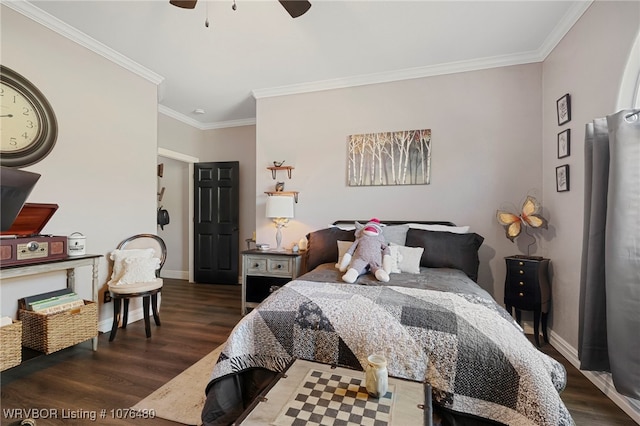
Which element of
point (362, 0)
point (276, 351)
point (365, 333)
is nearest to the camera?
point (365, 333)

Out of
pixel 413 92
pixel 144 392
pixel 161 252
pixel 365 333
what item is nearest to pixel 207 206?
pixel 161 252

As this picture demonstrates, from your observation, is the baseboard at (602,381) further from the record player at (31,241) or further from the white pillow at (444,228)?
the record player at (31,241)

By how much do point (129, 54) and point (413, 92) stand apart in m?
3.13

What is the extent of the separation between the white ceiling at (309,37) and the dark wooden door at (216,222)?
1635mm

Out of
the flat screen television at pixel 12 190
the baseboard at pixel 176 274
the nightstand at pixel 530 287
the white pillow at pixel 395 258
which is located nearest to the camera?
the flat screen television at pixel 12 190

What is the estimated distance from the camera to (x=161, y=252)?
10.8 ft

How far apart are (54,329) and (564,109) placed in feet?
15.1

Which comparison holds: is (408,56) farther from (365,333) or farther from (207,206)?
(207,206)

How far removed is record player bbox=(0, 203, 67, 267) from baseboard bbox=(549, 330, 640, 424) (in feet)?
13.6

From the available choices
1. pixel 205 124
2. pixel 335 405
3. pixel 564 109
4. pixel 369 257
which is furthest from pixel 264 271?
pixel 564 109

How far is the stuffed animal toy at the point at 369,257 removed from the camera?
221 cm

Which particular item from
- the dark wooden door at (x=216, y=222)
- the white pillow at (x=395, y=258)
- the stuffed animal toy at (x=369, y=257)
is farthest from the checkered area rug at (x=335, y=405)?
the dark wooden door at (x=216, y=222)

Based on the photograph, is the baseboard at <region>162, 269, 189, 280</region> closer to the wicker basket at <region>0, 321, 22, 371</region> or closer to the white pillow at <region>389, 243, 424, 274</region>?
the wicker basket at <region>0, 321, 22, 371</region>

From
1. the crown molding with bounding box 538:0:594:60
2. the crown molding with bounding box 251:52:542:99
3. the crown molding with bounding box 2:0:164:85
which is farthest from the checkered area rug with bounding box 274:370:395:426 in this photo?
the crown molding with bounding box 2:0:164:85
